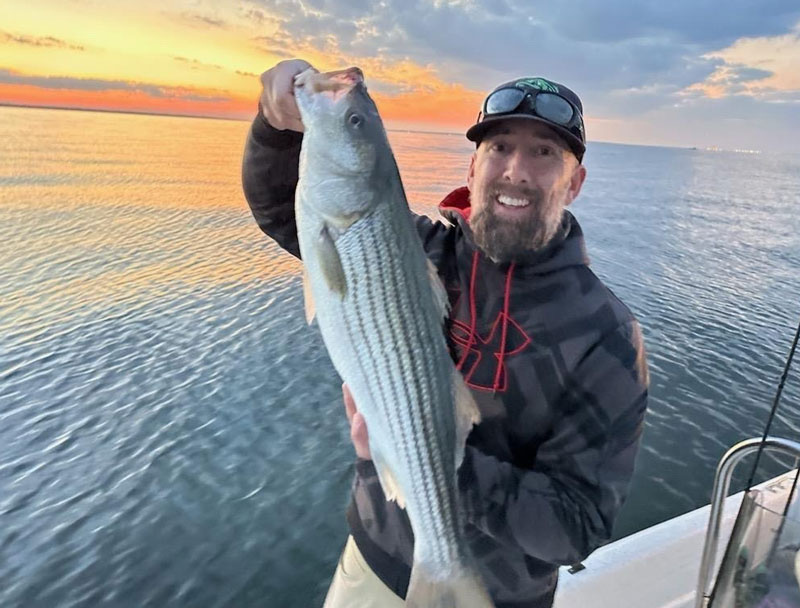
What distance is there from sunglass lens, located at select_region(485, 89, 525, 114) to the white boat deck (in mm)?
3492

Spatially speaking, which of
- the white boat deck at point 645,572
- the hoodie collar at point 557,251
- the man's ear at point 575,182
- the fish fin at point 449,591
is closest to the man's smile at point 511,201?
the hoodie collar at point 557,251

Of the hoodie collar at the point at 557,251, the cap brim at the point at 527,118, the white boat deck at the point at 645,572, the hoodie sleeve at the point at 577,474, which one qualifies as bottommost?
the white boat deck at the point at 645,572

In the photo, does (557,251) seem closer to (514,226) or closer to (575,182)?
(514,226)

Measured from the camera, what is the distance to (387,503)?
3.17 m

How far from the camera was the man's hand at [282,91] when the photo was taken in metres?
2.46

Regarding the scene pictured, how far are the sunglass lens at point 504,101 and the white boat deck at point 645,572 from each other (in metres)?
3.49

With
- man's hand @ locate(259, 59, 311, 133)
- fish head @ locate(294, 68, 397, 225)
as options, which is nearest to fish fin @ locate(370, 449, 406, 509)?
fish head @ locate(294, 68, 397, 225)

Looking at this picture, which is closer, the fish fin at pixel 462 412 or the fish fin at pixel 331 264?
the fish fin at pixel 331 264

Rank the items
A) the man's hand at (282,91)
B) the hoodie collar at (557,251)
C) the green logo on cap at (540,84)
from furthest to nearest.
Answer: the green logo on cap at (540,84), the hoodie collar at (557,251), the man's hand at (282,91)

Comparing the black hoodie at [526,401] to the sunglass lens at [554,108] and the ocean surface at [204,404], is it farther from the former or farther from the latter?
the ocean surface at [204,404]

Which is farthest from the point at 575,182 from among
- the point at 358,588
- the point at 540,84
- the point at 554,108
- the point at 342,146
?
the point at 358,588

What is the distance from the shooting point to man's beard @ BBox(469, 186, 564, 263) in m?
3.02

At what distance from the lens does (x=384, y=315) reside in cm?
237

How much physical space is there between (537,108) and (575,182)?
1.80 ft
